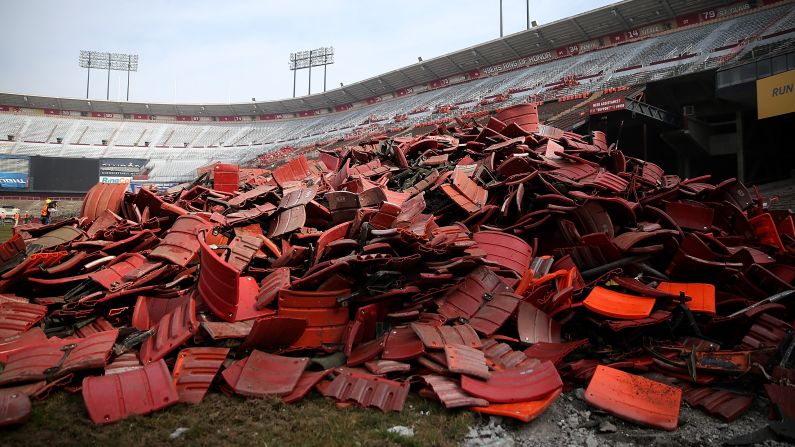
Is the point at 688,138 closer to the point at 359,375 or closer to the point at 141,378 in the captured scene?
the point at 359,375

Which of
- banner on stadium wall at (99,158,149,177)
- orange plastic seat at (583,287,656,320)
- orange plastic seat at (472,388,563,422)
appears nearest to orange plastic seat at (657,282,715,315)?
orange plastic seat at (583,287,656,320)

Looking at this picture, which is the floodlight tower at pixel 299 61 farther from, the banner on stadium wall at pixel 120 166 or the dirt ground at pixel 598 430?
the dirt ground at pixel 598 430

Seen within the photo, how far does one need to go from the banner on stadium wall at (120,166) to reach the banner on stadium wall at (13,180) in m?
5.94

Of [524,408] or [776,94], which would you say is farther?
[776,94]

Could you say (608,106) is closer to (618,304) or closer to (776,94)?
(776,94)

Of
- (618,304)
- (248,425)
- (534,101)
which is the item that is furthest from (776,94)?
(248,425)

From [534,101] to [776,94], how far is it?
1460 cm

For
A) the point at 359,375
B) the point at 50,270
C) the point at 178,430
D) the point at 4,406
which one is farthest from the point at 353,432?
the point at 50,270

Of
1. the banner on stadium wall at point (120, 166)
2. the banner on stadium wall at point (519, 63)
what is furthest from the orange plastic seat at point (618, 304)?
the banner on stadium wall at point (120, 166)

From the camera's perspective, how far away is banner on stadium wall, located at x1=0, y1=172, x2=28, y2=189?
43.9m

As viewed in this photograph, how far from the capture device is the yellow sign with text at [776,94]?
1622 centimetres

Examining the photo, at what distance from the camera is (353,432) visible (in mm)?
3617

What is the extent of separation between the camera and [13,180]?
44031 mm

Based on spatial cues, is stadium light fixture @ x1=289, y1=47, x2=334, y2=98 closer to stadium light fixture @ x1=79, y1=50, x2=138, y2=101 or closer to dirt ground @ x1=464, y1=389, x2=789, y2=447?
stadium light fixture @ x1=79, y1=50, x2=138, y2=101
